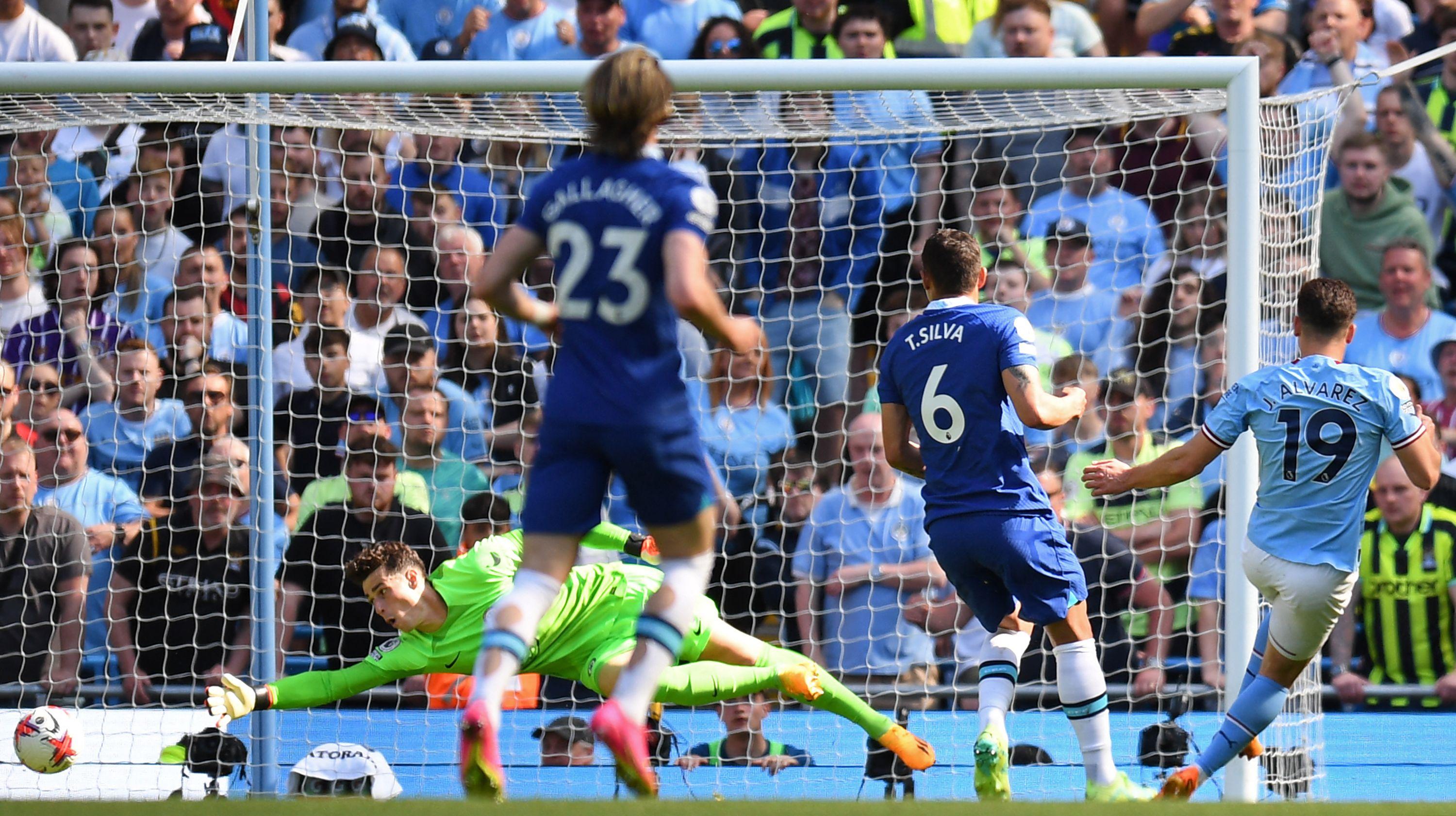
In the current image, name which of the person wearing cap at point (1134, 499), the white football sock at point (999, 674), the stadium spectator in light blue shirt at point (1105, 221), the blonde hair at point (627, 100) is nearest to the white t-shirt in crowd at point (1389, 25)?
the stadium spectator in light blue shirt at point (1105, 221)

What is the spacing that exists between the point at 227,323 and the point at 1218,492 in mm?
5052

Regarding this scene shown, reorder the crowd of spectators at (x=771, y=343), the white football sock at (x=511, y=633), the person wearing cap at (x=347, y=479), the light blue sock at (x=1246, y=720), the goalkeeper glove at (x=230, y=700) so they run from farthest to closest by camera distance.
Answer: the person wearing cap at (x=347, y=479) → the crowd of spectators at (x=771, y=343) → the goalkeeper glove at (x=230, y=700) → the light blue sock at (x=1246, y=720) → the white football sock at (x=511, y=633)

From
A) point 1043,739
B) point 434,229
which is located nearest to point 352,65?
point 434,229

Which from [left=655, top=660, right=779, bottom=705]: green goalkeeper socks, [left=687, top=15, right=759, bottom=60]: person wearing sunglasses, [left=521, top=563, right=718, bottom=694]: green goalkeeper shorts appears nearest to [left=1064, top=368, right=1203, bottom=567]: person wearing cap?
[left=655, top=660, right=779, bottom=705]: green goalkeeper socks

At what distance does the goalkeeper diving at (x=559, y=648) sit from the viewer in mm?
5777

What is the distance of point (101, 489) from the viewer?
24.2 ft

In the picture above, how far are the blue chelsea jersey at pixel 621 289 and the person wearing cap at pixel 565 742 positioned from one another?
3.44 meters

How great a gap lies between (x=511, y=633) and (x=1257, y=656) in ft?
10.3

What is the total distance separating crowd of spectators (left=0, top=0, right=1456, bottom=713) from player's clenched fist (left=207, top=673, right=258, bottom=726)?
1307mm

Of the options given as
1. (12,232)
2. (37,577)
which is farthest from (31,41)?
(37,577)

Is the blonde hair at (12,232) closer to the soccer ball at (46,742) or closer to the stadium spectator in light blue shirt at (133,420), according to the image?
the stadium spectator in light blue shirt at (133,420)

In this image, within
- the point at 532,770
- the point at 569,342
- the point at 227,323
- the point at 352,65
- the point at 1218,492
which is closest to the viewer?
the point at 569,342

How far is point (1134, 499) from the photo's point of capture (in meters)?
7.16

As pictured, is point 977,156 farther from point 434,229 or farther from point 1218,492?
point 434,229
